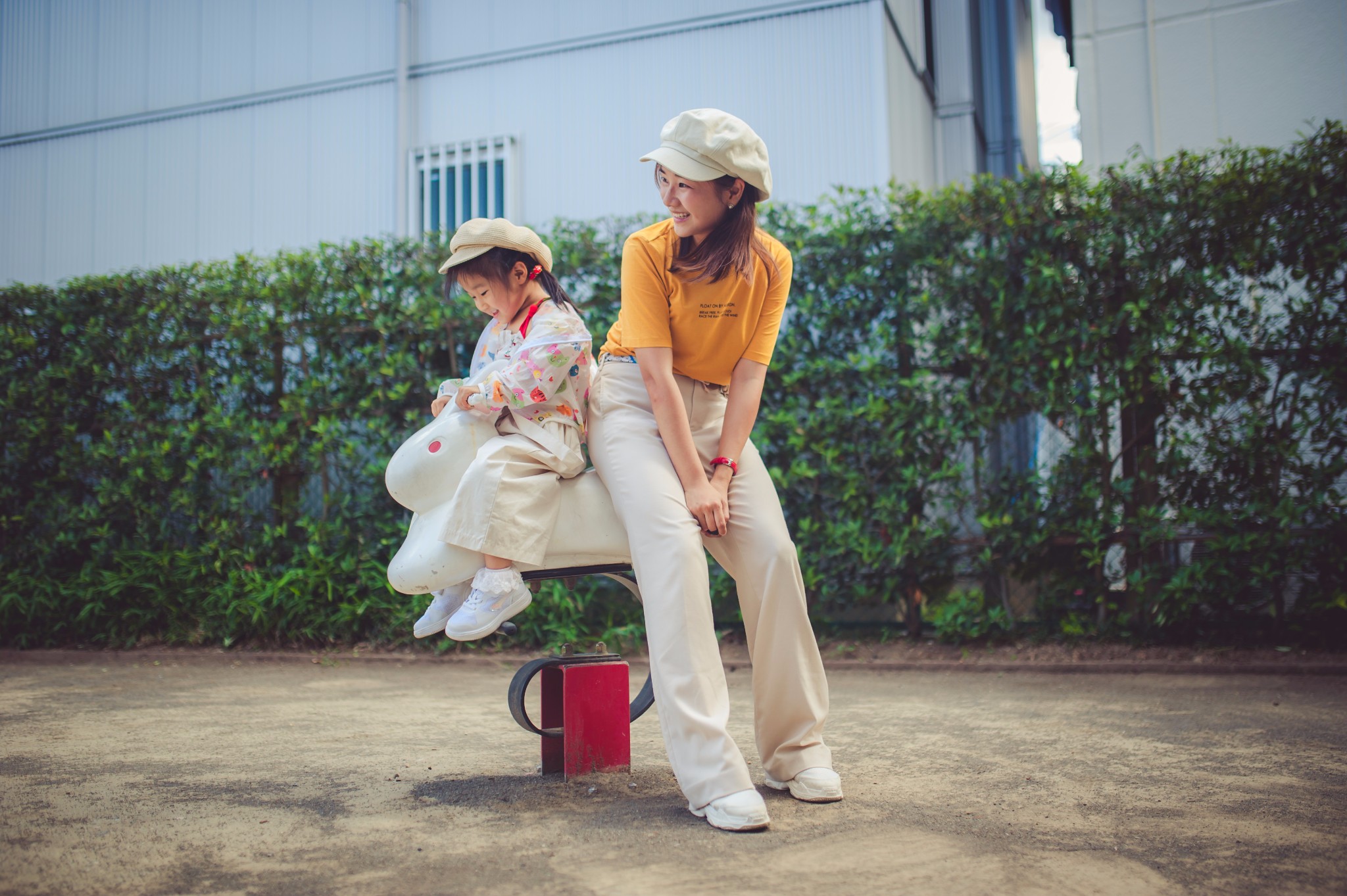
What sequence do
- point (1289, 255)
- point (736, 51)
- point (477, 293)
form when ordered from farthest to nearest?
1. point (736, 51)
2. point (1289, 255)
3. point (477, 293)

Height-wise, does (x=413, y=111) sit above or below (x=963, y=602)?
above

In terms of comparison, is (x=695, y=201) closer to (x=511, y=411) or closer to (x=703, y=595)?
(x=511, y=411)

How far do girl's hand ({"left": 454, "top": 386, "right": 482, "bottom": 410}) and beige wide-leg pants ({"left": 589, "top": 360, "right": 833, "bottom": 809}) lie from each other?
0.33 meters

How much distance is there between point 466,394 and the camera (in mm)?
2783

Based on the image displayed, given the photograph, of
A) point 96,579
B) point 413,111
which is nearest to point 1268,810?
point 96,579

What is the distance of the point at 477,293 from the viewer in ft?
9.63

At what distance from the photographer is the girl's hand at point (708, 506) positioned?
8.48 feet

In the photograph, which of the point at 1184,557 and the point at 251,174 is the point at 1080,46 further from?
the point at 251,174

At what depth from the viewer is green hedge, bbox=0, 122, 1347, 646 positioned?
16.7ft

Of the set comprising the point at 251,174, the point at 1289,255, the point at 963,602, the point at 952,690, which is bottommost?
the point at 952,690

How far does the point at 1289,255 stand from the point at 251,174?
8881 millimetres

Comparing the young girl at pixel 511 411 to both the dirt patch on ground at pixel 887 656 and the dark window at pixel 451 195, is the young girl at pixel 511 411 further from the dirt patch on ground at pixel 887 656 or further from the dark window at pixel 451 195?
the dark window at pixel 451 195

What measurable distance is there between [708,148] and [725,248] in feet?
0.84

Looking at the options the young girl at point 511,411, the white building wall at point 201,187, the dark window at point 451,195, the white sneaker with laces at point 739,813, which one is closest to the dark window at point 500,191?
the dark window at point 451,195
